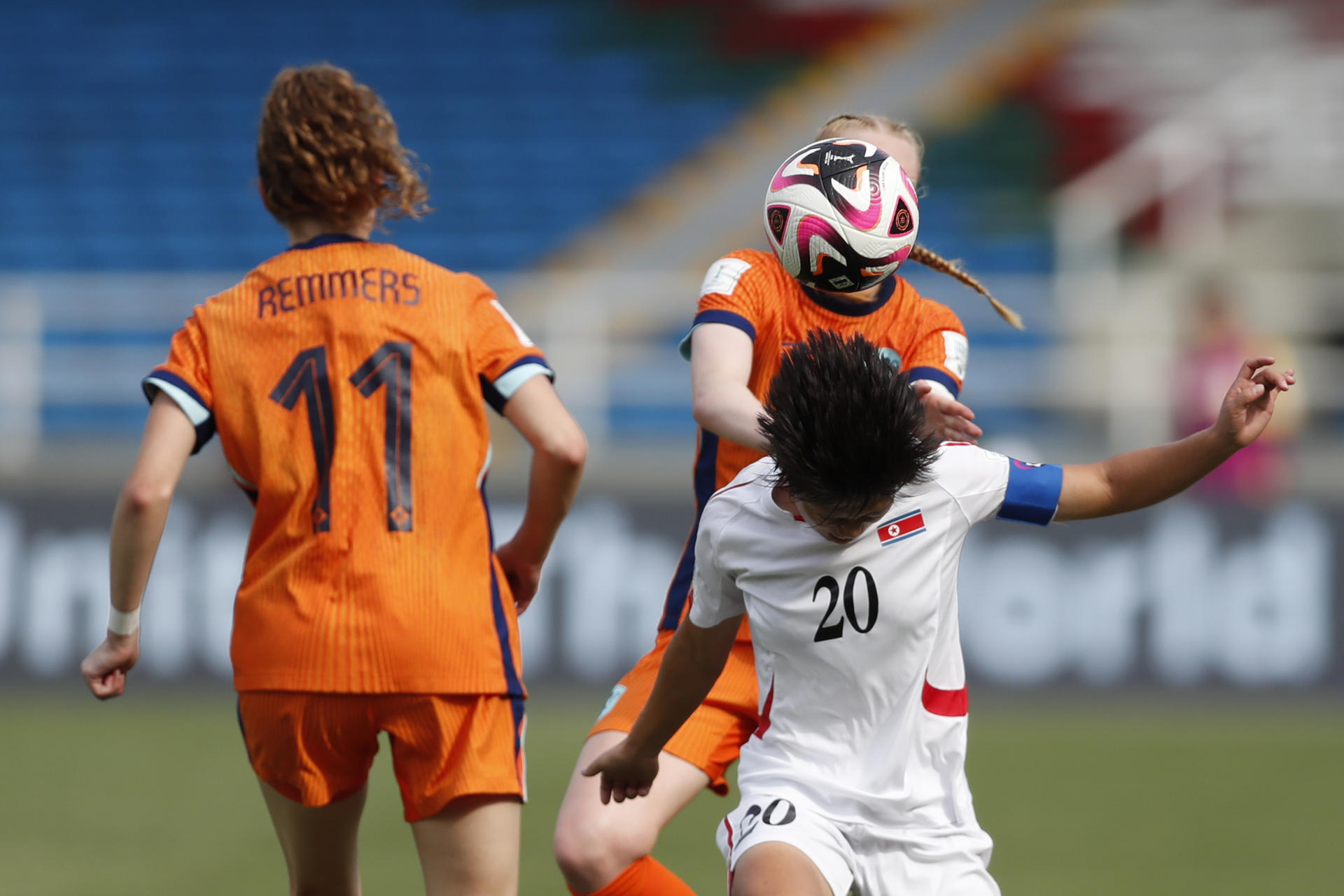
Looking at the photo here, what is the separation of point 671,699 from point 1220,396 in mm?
7802

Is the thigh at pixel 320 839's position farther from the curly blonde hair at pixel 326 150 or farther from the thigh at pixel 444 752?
the curly blonde hair at pixel 326 150

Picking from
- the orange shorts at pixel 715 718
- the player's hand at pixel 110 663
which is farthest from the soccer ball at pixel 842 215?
the player's hand at pixel 110 663

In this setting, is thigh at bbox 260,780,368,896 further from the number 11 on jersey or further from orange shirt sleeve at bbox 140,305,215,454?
orange shirt sleeve at bbox 140,305,215,454

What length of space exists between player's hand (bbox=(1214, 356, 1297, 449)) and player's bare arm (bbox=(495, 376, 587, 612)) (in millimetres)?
1191

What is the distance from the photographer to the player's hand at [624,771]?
3242 millimetres

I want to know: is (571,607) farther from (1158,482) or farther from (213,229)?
(213,229)

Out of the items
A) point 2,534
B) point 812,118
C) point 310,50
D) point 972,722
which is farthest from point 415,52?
point 972,722

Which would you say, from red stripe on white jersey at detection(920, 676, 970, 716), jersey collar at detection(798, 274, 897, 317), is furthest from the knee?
jersey collar at detection(798, 274, 897, 317)

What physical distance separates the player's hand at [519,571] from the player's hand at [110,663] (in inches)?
30.2

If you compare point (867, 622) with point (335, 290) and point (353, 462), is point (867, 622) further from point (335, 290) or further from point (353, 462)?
point (335, 290)

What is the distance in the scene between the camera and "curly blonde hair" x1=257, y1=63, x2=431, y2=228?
3318mm

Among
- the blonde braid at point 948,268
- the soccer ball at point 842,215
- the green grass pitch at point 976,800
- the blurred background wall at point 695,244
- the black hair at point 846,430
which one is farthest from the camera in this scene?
the blurred background wall at point 695,244

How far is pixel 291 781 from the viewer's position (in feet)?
10.9

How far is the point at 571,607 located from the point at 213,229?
7.57 metres
